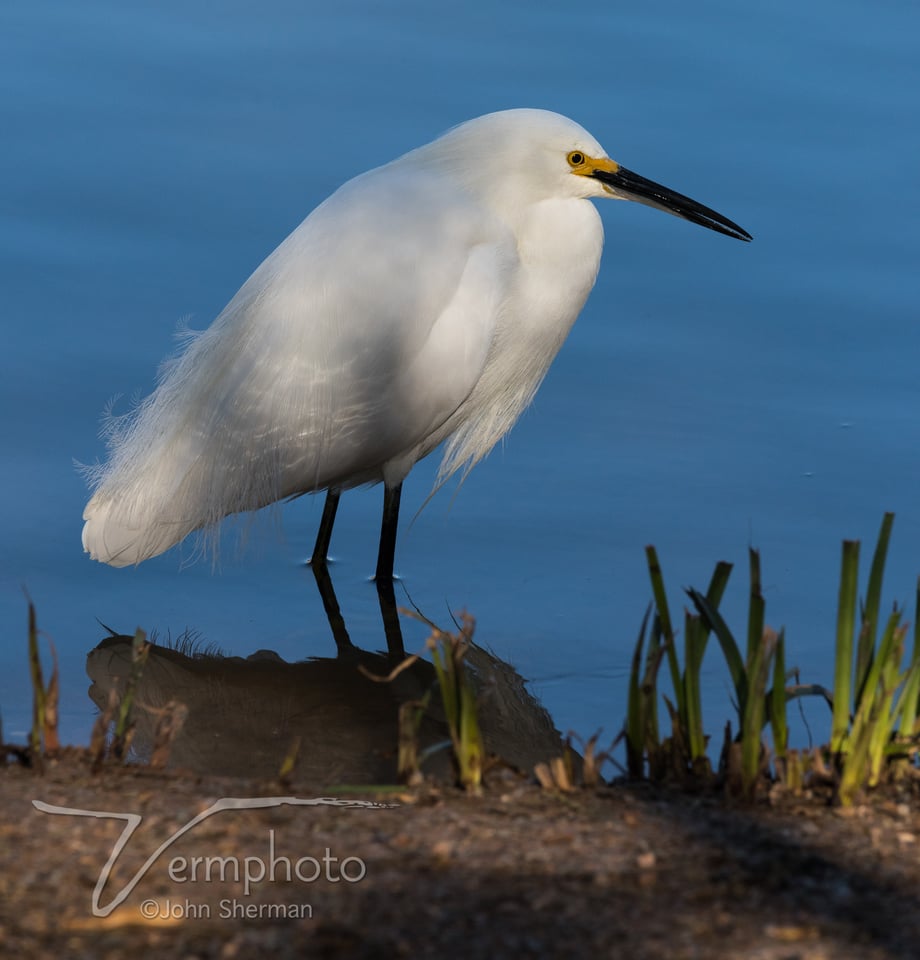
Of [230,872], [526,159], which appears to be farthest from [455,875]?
[526,159]

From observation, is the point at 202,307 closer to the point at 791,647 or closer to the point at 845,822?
the point at 791,647

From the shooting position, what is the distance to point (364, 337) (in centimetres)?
491

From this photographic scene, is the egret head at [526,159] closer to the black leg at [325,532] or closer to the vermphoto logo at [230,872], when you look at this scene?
the black leg at [325,532]

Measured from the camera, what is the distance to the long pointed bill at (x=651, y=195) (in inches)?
206

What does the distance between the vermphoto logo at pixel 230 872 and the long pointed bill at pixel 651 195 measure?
10.5ft

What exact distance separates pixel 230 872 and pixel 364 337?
2721 mm

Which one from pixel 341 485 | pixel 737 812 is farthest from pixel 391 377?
pixel 737 812

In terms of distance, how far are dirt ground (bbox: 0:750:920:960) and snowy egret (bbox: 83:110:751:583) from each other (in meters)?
2.22

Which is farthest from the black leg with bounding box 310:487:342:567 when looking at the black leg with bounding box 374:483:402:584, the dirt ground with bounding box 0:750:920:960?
the dirt ground with bounding box 0:750:920:960

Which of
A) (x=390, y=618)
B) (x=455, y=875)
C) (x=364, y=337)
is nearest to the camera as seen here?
(x=455, y=875)

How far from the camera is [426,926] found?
7.33 ft

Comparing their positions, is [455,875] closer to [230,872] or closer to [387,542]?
[230,872]

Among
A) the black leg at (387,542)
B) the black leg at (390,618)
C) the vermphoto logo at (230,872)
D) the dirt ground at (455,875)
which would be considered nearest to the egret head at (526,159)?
the black leg at (387,542)

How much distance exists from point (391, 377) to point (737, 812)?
8.10 feet
